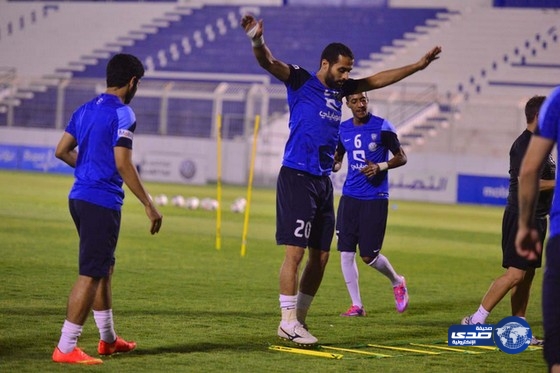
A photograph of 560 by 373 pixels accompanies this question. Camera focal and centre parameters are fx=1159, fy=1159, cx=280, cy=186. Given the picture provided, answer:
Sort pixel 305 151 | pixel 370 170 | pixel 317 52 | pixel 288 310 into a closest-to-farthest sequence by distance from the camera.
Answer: pixel 288 310 < pixel 305 151 < pixel 370 170 < pixel 317 52

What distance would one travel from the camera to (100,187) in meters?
7.86

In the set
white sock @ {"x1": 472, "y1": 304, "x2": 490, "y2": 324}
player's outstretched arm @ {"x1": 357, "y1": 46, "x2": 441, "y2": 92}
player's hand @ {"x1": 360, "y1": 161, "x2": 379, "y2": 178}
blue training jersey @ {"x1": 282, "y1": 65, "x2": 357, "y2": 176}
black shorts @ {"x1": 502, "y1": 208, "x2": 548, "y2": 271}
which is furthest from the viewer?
player's hand @ {"x1": 360, "y1": 161, "x2": 379, "y2": 178}

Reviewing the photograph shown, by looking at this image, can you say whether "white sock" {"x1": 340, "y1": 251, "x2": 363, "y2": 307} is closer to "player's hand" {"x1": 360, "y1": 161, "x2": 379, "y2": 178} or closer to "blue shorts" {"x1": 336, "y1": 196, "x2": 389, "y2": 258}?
"blue shorts" {"x1": 336, "y1": 196, "x2": 389, "y2": 258}

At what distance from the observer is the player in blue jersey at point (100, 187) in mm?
7746

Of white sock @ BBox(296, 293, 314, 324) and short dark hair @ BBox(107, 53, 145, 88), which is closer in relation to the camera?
short dark hair @ BBox(107, 53, 145, 88)

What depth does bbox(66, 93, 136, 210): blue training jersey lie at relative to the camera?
781cm

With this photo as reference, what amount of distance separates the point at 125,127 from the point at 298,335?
92.7 inches

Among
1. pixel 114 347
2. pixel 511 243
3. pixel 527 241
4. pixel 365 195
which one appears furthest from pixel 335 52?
pixel 527 241

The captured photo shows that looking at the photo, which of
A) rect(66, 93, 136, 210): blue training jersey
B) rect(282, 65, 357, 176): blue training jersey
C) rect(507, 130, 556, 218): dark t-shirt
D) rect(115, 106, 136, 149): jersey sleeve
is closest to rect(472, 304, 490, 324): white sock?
rect(507, 130, 556, 218): dark t-shirt

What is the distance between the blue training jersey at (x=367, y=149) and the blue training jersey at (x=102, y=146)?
4.17 m

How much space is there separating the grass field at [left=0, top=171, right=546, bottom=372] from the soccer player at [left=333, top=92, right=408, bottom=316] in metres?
0.51

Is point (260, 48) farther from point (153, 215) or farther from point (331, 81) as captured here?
point (153, 215)

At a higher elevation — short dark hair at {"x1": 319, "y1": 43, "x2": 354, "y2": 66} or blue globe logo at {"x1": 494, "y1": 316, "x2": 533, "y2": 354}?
short dark hair at {"x1": 319, "y1": 43, "x2": 354, "y2": 66}

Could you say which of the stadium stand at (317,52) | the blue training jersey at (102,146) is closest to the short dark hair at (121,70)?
the blue training jersey at (102,146)
